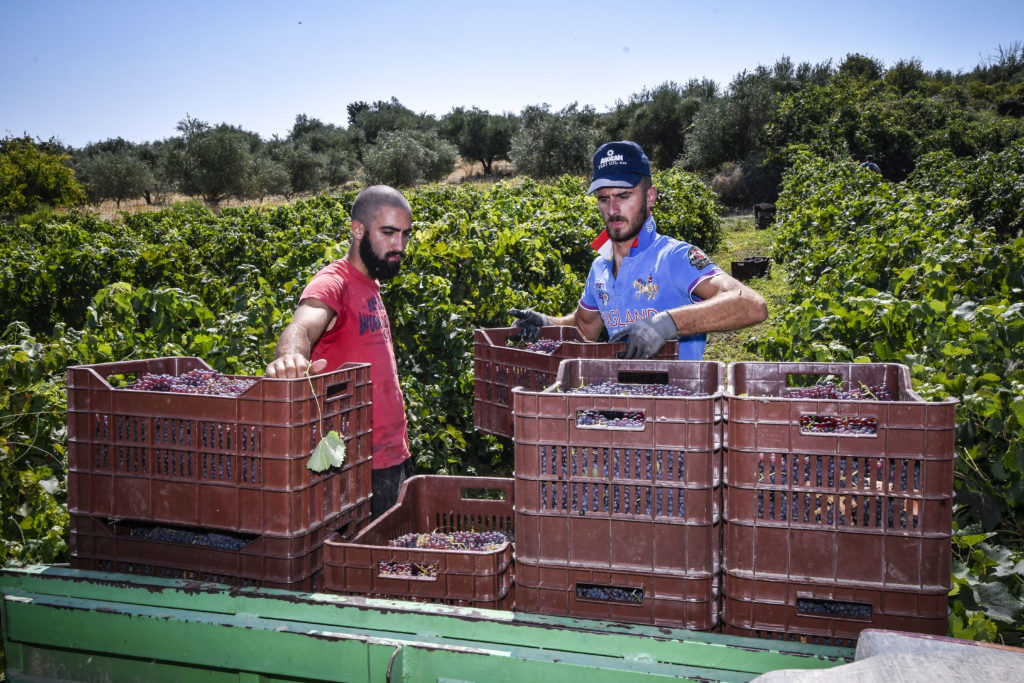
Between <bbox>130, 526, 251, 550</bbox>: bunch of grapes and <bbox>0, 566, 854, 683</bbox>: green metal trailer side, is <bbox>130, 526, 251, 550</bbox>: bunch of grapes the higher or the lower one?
the higher one

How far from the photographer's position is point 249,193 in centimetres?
5803

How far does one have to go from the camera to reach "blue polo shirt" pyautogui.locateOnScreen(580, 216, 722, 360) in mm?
3455

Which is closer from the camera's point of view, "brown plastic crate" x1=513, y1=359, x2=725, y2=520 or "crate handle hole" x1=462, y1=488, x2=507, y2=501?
"brown plastic crate" x1=513, y1=359, x2=725, y2=520

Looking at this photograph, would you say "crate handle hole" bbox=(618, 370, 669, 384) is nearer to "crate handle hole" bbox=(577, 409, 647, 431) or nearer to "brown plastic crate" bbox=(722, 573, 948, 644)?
"crate handle hole" bbox=(577, 409, 647, 431)

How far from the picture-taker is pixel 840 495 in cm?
188

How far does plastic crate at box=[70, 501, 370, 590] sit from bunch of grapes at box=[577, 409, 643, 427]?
2.93ft

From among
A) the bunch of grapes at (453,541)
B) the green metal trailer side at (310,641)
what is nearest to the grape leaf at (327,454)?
the green metal trailer side at (310,641)

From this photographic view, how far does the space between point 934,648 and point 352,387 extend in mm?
1710

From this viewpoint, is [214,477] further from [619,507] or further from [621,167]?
[621,167]

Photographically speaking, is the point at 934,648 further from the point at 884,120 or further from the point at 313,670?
the point at 884,120

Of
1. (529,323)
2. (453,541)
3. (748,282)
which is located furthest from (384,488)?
(748,282)

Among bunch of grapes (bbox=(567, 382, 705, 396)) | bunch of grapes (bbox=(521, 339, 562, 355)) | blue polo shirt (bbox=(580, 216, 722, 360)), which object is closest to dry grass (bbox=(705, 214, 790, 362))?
blue polo shirt (bbox=(580, 216, 722, 360))

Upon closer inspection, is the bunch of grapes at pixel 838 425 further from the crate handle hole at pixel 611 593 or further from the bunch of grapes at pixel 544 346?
the bunch of grapes at pixel 544 346

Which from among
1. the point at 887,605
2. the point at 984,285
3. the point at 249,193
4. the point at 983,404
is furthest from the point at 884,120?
the point at 249,193
